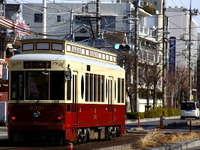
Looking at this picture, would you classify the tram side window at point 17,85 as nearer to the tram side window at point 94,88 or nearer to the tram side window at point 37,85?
the tram side window at point 37,85

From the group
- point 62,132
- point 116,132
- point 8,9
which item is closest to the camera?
point 62,132

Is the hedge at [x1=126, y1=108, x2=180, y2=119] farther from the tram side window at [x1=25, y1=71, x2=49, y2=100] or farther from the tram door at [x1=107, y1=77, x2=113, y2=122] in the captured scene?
the tram side window at [x1=25, y1=71, x2=49, y2=100]

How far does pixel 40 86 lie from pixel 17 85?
0.82m

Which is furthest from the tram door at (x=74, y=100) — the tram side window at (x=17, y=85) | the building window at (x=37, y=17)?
the building window at (x=37, y=17)

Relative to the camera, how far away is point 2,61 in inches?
1770

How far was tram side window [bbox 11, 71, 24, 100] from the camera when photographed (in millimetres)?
21406

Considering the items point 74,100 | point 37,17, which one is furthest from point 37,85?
point 37,17

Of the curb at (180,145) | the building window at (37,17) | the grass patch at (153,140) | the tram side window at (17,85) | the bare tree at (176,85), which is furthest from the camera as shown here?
the bare tree at (176,85)

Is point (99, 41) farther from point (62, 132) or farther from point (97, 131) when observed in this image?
point (62, 132)

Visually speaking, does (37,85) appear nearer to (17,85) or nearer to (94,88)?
(17,85)

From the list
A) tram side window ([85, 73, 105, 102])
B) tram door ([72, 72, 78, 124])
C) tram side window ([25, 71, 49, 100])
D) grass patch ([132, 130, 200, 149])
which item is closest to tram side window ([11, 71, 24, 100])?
tram side window ([25, 71, 49, 100])

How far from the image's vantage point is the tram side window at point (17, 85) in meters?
21.4

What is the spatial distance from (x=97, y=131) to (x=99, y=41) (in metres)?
15.8

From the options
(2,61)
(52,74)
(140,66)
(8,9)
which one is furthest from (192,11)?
(52,74)
